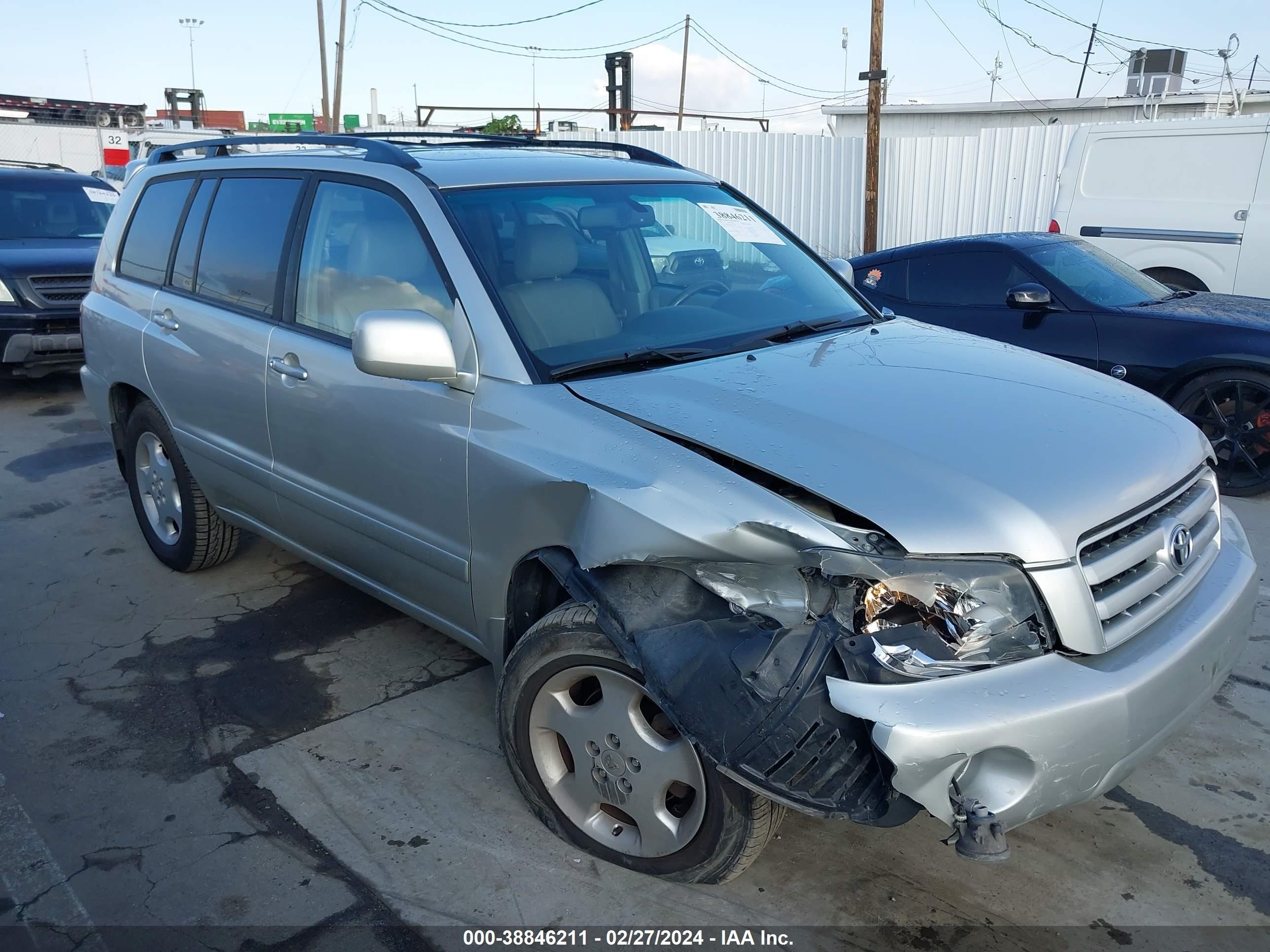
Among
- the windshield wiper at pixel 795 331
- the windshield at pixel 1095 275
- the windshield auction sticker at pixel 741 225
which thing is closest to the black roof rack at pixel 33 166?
the windshield auction sticker at pixel 741 225

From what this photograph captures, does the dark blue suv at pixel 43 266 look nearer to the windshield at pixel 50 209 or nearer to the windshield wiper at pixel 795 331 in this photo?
the windshield at pixel 50 209

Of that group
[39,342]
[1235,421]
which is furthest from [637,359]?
[39,342]

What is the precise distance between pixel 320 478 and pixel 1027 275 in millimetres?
4849

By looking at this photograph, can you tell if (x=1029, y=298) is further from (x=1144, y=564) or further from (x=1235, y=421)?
(x=1144, y=564)

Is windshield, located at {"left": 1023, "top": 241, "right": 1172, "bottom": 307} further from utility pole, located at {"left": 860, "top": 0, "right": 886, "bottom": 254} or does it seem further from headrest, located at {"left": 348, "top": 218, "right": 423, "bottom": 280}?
utility pole, located at {"left": 860, "top": 0, "right": 886, "bottom": 254}

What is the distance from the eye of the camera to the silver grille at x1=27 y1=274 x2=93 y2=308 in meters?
8.44

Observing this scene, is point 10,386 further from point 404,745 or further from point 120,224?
point 404,745

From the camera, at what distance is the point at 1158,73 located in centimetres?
2484

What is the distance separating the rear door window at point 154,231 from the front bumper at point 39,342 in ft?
13.3

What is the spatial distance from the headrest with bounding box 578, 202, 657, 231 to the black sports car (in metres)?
3.42

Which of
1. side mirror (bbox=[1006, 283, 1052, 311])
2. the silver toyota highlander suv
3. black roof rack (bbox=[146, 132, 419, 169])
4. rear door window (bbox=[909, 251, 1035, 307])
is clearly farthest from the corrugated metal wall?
the silver toyota highlander suv

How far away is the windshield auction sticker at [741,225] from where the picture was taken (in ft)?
12.6

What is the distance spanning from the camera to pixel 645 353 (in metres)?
2.99

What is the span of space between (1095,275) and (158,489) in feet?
18.4
